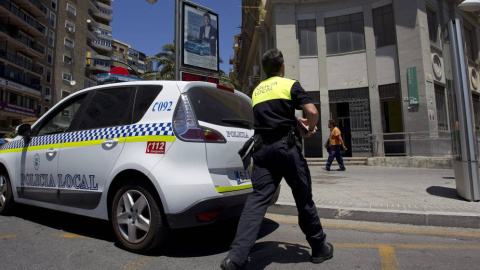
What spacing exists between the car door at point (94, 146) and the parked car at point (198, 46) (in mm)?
6677

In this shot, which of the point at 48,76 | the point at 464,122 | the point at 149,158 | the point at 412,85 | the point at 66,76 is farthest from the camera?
the point at 66,76

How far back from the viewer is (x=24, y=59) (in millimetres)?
41656

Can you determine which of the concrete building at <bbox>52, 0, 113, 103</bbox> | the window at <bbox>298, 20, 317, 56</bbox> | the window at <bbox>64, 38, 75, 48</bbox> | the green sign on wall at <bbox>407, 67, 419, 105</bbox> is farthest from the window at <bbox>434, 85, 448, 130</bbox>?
the window at <bbox>64, 38, 75, 48</bbox>

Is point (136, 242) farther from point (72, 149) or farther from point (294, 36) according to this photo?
point (294, 36)

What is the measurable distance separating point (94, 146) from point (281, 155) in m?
2.13

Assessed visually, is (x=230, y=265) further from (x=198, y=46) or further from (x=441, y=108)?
(x=441, y=108)

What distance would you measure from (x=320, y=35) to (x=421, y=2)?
4.86 meters

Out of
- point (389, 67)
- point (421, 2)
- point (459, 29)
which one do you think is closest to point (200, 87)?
point (459, 29)

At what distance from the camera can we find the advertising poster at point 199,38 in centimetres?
1010

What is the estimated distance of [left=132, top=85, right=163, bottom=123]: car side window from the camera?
10.7 feet

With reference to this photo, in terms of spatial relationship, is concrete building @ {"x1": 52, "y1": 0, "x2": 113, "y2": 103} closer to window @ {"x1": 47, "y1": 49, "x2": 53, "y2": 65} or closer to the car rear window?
window @ {"x1": 47, "y1": 49, "x2": 53, "y2": 65}

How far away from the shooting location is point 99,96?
384cm


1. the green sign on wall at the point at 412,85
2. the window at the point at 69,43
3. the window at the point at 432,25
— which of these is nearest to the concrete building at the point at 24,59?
the window at the point at 69,43

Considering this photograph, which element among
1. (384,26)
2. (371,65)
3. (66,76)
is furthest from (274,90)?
(66,76)
